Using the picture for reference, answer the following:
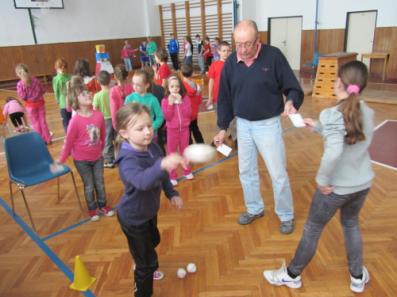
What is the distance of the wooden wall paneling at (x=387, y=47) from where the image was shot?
34.5 feet

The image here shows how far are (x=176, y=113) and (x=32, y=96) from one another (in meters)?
2.99

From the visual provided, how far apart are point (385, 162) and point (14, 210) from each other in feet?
15.0

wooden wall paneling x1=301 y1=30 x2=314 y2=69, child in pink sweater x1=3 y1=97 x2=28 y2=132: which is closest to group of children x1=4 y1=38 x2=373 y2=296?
child in pink sweater x1=3 y1=97 x2=28 y2=132

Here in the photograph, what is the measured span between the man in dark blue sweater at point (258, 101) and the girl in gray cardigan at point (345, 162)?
0.69 meters

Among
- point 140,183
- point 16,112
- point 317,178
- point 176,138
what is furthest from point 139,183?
point 16,112

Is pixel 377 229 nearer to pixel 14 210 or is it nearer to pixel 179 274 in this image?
pixel 179 274

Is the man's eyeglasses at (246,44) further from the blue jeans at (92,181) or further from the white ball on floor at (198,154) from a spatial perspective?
the blue jeans at (92,181)

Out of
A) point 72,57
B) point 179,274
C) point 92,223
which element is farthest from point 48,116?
point 72,57

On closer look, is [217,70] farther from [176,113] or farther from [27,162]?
[27,162]

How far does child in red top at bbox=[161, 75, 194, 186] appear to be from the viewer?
12.5ft

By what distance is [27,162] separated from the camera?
3412 mm

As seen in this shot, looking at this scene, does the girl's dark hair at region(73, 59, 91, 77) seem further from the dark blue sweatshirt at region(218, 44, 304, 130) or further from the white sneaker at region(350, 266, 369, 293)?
the white sneaker at region(350, 266, 369, 293)

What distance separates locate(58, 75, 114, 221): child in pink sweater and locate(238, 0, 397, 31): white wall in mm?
10602

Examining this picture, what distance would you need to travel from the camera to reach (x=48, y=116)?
7926 millimetres
